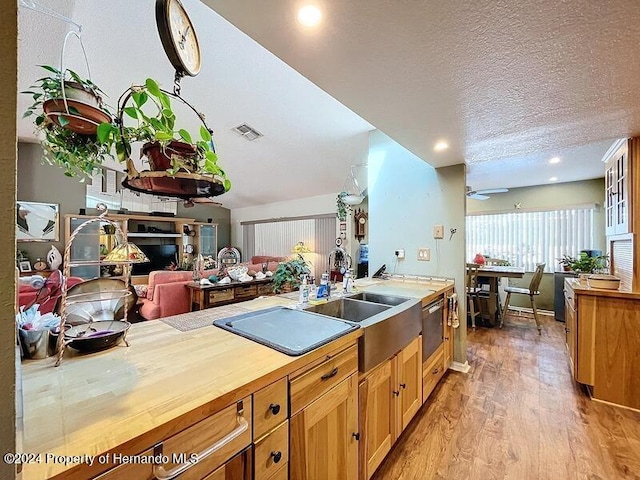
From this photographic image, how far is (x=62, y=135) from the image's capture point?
0.90 meters

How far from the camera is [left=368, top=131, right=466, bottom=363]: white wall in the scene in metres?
2.81

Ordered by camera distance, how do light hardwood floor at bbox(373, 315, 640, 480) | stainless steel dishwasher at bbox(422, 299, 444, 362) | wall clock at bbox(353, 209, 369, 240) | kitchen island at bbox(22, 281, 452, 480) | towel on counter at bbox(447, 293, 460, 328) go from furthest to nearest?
wall clock at bbox(353, 209, 369, 240), towel on counter at bbox(447, 293, 460, 328), stainless steel dishwasher at bbox(422, 299, 444, 362), light hardwood floor at bbox(373, 315, 640, 480), kitchen island at bbox(22, 281, 452, 480)

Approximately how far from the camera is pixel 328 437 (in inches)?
44.7

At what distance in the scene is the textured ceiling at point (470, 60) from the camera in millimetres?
1000

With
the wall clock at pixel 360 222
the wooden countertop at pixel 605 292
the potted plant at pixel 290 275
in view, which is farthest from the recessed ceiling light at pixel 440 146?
the wall clock at pixel 360 222

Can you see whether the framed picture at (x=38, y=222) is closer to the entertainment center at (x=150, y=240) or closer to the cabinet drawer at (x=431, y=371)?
the entertainment center at (x=150, y=240)

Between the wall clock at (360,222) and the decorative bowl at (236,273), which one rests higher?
the wall clock at (360,222)

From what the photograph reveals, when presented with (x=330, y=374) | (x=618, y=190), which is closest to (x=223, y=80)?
(x=330, y=374)

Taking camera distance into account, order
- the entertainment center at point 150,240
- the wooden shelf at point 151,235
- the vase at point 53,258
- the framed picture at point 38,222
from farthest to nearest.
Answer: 1. the wooden shelf at point 151,235
2. the entertainment center at point 150,240
3. the vase at point 53,258
4. the framed picture at point 38,222

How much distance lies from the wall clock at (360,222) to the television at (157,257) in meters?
5.18

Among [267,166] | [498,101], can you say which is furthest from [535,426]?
[267,166]

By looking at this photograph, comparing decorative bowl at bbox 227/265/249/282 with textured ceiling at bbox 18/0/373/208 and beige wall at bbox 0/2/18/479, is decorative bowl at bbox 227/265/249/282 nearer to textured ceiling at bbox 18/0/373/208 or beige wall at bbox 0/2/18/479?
textured ceiling at bbox 18/0/373/208

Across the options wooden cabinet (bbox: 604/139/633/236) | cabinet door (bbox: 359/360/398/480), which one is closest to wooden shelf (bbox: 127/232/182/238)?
cabinet door (bbox: 359/360/398/480)

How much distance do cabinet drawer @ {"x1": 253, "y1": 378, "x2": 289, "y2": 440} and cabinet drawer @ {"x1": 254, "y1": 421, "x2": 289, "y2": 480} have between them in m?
0.03
